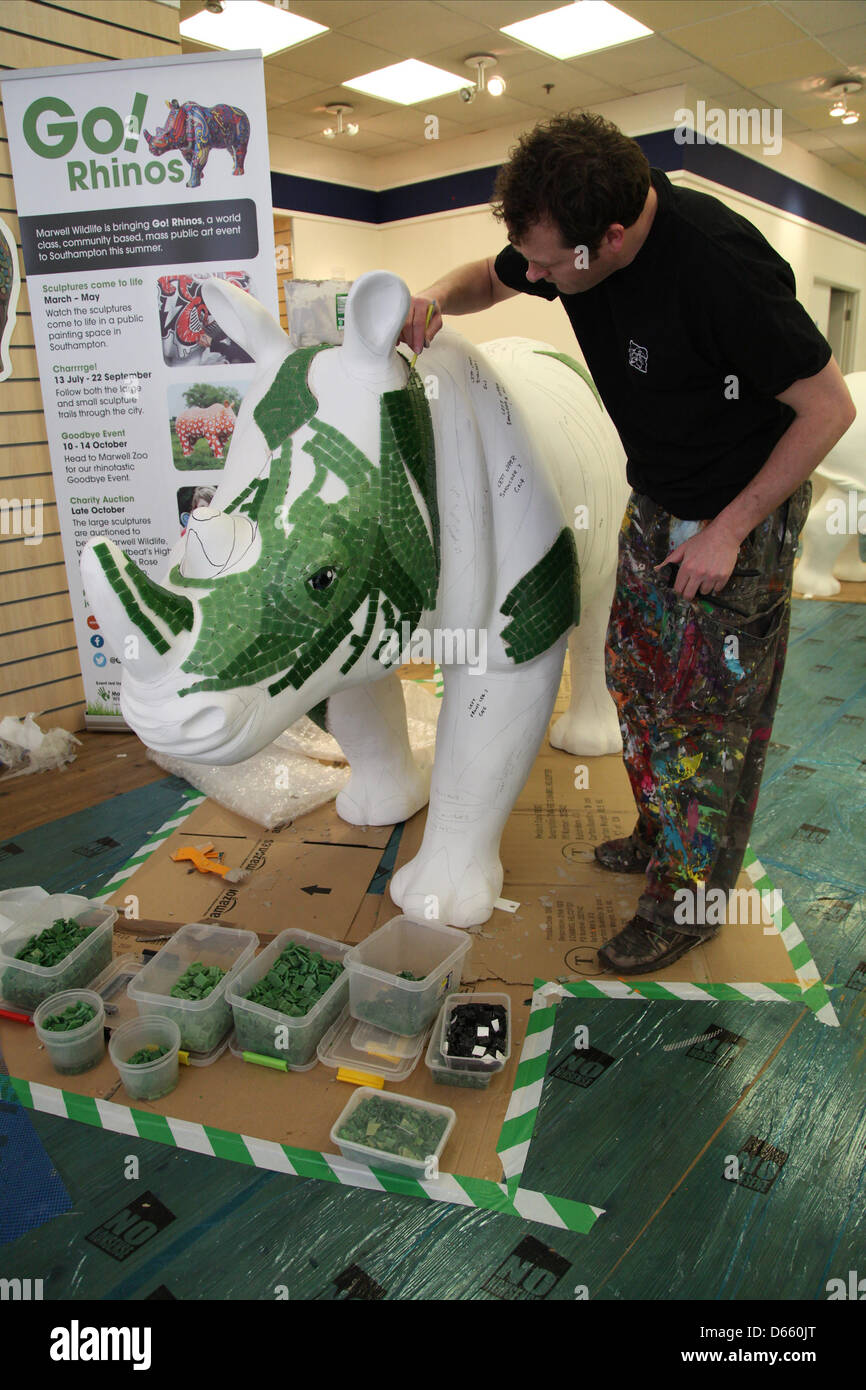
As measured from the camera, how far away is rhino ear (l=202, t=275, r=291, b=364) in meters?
1.75

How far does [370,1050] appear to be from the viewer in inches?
71.6

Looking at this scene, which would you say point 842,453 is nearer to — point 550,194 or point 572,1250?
point 550,194

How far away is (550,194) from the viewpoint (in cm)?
149

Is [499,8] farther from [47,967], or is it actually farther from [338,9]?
[47,967]

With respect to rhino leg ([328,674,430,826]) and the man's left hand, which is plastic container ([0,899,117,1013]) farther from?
the man's left hand

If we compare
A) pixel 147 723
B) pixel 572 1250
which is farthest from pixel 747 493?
pixel 572 1250

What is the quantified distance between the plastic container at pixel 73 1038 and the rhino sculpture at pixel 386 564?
0.64 m

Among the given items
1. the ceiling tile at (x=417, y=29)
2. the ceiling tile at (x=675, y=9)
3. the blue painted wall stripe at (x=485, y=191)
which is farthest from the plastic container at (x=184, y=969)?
the blue painted wall stripe at (x=485, y=191)

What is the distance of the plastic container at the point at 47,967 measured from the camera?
1925mm

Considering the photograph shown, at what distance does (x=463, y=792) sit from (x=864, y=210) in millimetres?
10461

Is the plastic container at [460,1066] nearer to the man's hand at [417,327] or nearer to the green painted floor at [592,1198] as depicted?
the green painted floor at [592,1198]

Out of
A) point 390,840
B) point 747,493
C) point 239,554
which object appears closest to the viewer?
point 239,554

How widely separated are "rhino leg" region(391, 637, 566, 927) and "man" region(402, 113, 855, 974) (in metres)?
0.23
